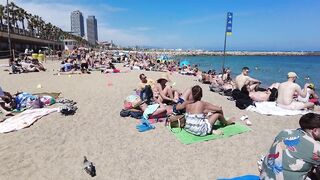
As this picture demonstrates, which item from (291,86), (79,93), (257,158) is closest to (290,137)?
(257,158)

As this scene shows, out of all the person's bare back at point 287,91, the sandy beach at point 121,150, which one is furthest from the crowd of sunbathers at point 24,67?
the person's bare back at point 287,91

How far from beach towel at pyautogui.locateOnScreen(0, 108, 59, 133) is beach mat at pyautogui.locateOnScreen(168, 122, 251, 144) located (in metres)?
3.22

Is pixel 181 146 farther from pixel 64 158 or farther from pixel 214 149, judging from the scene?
pixel 64 158

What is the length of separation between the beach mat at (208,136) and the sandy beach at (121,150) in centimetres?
11

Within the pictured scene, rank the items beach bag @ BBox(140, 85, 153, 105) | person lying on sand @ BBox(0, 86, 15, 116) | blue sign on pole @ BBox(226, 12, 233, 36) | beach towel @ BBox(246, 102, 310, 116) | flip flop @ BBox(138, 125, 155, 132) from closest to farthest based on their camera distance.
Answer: flip flop @ BBox(138, 125, 155, 132)
person lying on sand @ BBox(0, 86, 15, 116)
beach towel @ BBox(246, 102, 310, 116)
beach bag @ BBox(140, 85, 153, 105)
blue sign on pole @ BBox(226, 12, 233, 36)

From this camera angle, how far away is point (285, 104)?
711 cm

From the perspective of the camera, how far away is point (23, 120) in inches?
240

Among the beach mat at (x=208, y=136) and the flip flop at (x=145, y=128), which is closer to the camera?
the beach mat at (x=208, y=136)

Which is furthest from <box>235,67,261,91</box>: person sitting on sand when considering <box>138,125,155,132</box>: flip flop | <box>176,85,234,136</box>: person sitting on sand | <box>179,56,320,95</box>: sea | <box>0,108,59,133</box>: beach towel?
<box>179,56,320,95</box>: sea

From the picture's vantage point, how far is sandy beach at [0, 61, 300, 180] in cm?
398

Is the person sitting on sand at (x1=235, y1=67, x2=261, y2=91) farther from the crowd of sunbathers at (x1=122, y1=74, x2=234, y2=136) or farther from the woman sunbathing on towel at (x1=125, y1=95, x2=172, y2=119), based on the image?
the woman sunbathing on towel at (x1=125, y1=95, x2=172, y2=119)

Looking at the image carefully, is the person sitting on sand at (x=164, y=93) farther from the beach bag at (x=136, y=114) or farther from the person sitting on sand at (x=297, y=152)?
the person sitting on sand at (x=297, y=152)

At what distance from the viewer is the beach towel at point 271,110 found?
684 centimetres

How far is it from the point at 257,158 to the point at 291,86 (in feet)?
10.9
